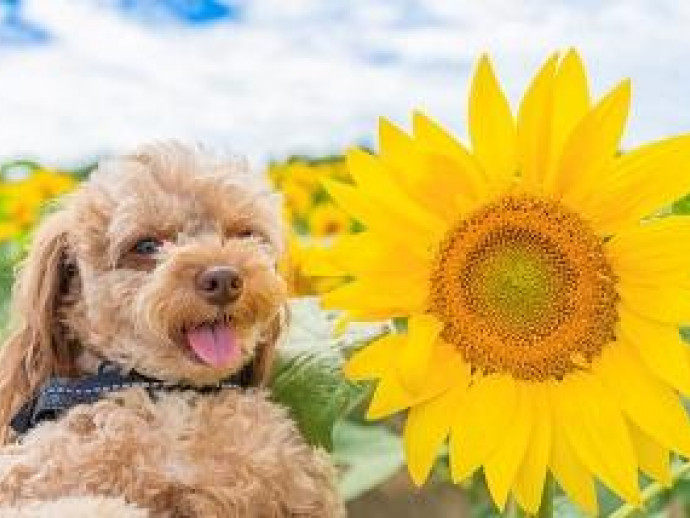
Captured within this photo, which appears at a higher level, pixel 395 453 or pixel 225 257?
pixel 225 257

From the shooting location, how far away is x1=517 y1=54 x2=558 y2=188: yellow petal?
4.07 ft

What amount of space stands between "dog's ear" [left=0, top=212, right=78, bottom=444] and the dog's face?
0.05 feet

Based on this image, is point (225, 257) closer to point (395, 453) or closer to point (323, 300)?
point (323, 300)

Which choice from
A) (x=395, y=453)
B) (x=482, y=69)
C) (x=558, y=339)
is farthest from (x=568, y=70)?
(x=395, y=453)

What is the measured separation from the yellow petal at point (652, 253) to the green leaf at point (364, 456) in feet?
2.43

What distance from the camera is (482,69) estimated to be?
1258mm

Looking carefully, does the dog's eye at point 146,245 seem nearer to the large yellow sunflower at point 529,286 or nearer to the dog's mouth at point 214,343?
the dog's mouth at point 214,343

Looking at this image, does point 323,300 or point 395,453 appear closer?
point 323,300

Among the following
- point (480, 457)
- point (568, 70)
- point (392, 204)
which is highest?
point (568, 70)

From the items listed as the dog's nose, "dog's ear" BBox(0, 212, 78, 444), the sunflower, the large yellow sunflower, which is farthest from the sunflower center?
the sunflower

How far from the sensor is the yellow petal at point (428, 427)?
1286mm

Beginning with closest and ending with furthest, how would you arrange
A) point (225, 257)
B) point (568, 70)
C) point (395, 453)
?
point (568, 70) → point (225, 257) → point (395, 453)

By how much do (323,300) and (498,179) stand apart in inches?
5.7

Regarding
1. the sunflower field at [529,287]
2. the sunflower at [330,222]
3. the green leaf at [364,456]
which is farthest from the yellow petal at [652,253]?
the sunflower at [330,222]
